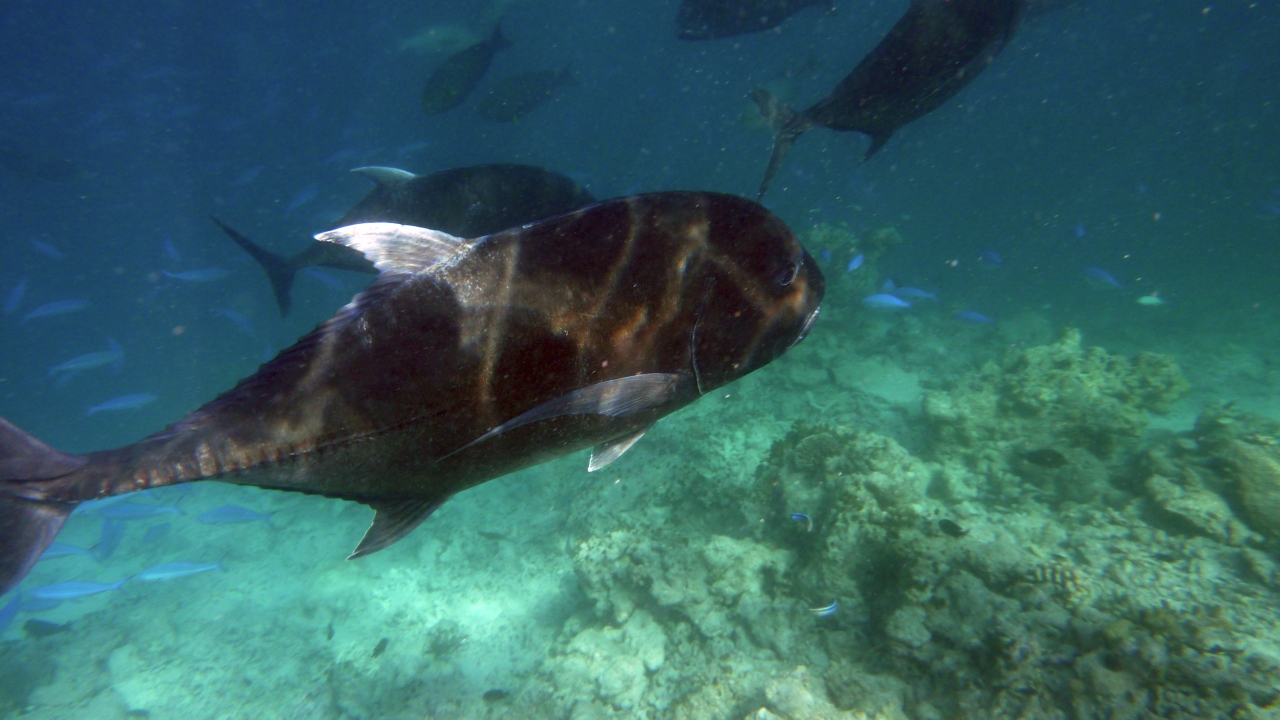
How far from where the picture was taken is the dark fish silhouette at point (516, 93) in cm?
1703

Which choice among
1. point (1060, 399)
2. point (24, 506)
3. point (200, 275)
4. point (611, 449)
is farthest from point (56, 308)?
point (1060, 399)

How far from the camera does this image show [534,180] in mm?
3887

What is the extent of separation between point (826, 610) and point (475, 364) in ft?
15.4

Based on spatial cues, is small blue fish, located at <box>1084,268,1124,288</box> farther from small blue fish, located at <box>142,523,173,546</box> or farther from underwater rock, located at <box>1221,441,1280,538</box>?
small blue fish, located at <box>142,523,173,546</box>

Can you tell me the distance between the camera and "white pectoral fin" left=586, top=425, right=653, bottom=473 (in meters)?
1.67

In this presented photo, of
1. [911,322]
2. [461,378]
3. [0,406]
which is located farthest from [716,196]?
[0,406]

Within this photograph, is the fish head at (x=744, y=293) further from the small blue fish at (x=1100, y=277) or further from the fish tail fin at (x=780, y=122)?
the small blue fish at (x=1100, y=277)

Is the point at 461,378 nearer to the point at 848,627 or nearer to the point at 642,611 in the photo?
the point at 848,627

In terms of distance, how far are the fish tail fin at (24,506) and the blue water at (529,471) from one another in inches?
193


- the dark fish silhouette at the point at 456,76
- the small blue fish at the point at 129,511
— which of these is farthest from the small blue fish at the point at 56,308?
the dark fish silhouette at the point at 456,76

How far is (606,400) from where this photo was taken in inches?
55.4

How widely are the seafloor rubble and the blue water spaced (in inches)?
1.6

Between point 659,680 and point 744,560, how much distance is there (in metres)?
1.65

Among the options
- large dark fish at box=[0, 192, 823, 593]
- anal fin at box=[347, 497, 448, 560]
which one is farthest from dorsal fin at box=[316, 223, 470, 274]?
anal fin at box=[347, 497, 448, 560]
